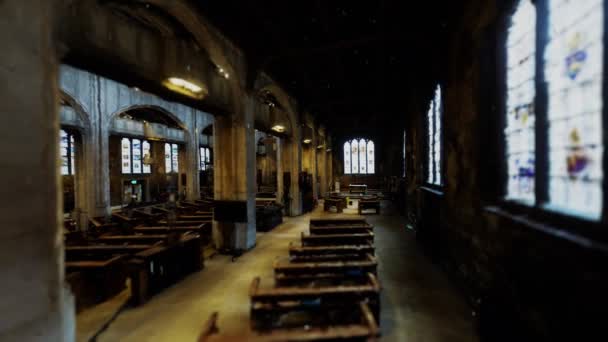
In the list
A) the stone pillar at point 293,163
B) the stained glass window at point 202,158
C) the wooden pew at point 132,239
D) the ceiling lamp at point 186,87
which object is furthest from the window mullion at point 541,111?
the stained glass window at point 202,158

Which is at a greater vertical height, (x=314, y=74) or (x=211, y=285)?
(x=314, y=74)

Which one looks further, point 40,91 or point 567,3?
point 40,91

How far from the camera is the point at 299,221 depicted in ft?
37.6

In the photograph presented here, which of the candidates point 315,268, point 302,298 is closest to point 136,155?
point 315,268

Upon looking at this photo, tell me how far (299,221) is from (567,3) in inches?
393

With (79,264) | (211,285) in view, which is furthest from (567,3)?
(79,264)

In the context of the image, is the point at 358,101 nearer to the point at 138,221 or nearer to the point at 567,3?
the point at 138,221

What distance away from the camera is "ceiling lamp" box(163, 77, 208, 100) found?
483cm

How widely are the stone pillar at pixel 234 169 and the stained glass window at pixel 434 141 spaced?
4.57 m

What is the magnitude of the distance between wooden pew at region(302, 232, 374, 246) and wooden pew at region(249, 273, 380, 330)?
6.99 ft

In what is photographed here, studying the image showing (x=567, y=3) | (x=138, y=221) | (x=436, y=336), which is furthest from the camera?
(x=138, y=221)

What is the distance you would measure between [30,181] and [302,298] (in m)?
2.84

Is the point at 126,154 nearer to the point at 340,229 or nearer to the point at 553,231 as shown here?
the point at 340,229

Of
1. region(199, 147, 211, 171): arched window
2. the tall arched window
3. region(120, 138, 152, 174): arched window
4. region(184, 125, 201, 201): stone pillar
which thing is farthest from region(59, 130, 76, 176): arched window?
the tall arched window
